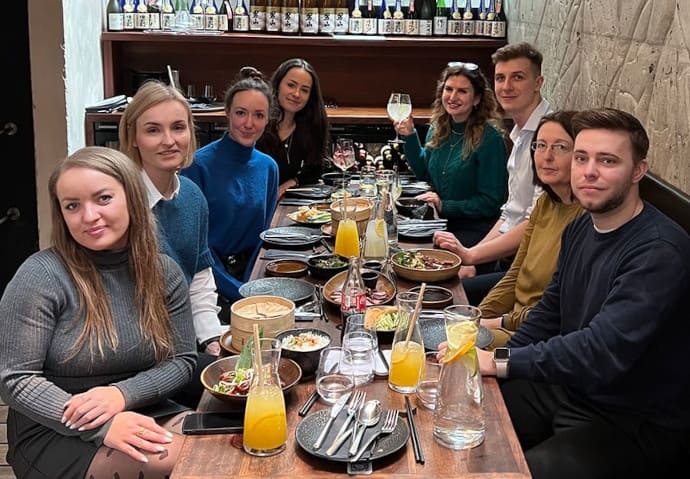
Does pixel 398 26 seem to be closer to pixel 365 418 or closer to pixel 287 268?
pixel 287 268

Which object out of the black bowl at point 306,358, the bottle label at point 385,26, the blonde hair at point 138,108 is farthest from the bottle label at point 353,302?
the bottle label at point 385,26

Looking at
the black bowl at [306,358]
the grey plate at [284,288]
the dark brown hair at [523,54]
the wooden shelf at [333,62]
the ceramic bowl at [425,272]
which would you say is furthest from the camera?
the wooden shelf at [333,62]

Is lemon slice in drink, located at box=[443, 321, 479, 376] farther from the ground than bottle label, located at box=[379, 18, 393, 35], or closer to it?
closer to it

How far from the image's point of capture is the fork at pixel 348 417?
55.9 inches

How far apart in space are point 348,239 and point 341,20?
277cm

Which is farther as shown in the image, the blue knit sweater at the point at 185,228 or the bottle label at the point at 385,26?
the bottle label at the point at 385,26

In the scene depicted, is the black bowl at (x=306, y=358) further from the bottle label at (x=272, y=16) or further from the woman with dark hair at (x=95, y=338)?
the bottle label at (x=272, y=16)

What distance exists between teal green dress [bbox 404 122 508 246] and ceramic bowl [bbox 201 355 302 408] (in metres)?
2.01

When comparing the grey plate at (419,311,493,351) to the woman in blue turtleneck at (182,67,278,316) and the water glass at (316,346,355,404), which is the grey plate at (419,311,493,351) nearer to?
the water glass at (316,346,355,404)

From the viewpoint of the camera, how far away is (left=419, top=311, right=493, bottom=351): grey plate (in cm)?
189

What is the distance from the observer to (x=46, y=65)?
410 centimetres


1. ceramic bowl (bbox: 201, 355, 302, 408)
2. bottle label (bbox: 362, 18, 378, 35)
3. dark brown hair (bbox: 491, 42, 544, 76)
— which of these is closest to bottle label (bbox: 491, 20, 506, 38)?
bottle label (bbox: 362, 18, 378, 35)

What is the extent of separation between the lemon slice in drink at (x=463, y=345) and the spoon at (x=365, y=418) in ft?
0.54

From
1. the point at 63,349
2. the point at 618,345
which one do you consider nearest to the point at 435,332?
the point at 618,345
